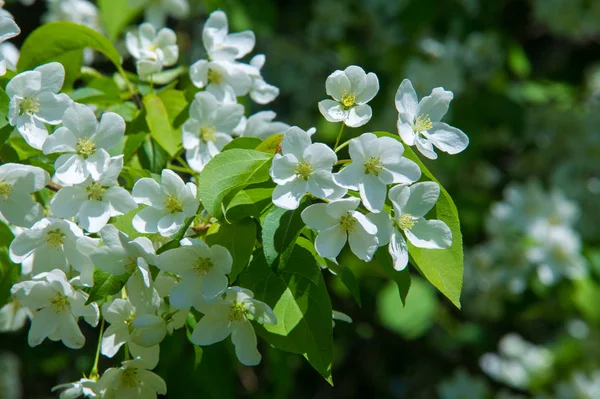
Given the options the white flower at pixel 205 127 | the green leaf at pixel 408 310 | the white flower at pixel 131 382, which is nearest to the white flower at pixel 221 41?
the white flower at pixel 205 127

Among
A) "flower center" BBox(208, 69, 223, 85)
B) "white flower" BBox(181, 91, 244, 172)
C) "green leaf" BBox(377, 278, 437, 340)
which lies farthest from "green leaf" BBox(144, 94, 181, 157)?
"green leaf" BBox(377, 278, 437, 340)

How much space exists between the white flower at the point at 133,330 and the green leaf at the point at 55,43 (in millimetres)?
693

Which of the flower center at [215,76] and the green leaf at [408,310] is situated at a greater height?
the flower center at [215,76]

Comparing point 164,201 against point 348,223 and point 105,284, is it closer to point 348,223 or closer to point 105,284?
point 105,284

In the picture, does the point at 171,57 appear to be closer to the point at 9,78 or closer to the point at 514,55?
the point at 9,78

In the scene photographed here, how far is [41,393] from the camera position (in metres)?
4.48

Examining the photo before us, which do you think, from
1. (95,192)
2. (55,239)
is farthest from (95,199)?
(55,239)

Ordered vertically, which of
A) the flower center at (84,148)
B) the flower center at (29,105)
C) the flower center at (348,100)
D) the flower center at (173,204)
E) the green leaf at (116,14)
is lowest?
the green leaf at (116,14)

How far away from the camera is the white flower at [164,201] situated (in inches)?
50.5

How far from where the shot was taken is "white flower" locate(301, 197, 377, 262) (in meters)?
1.21

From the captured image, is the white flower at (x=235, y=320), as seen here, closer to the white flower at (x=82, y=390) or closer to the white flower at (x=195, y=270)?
the white flower at (x=195, y=270)

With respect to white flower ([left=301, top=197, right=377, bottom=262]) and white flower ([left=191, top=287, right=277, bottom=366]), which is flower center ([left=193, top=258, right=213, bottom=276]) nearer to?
white flower ([left=191, top=287, right=277, bottom=366])

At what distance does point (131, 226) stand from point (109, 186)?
91 millimetres

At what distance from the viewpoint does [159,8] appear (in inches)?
105
